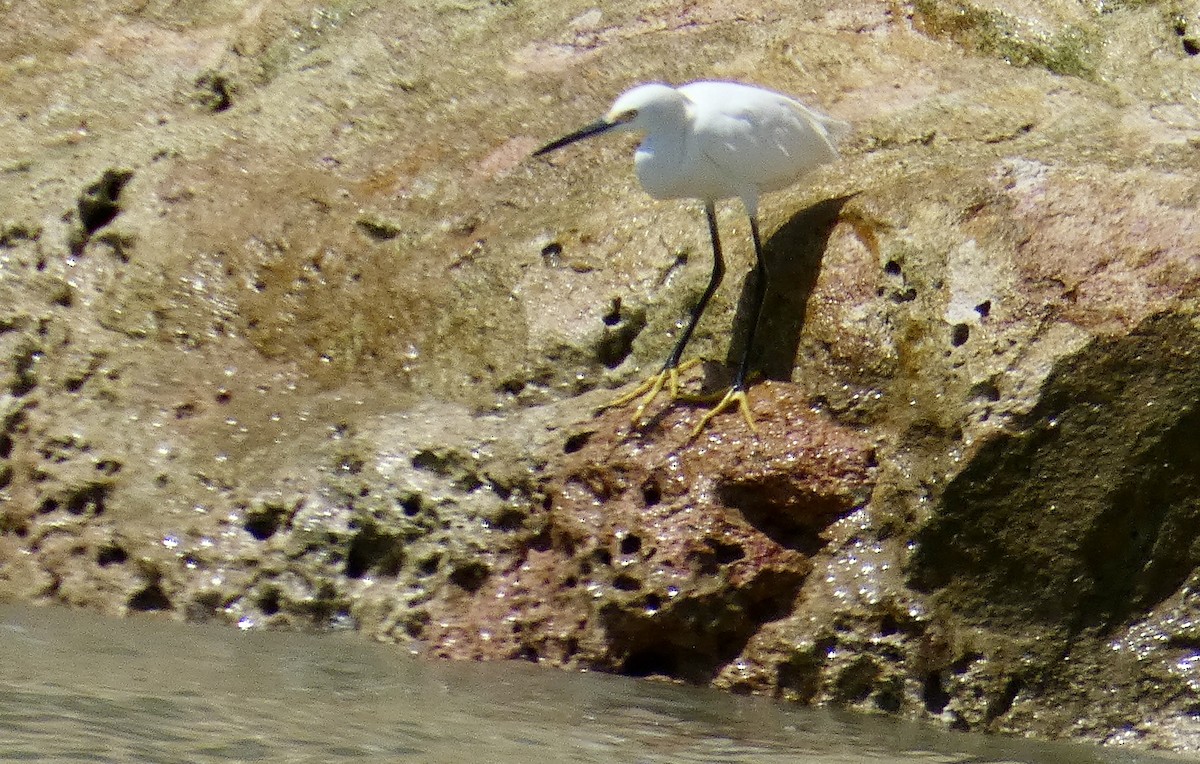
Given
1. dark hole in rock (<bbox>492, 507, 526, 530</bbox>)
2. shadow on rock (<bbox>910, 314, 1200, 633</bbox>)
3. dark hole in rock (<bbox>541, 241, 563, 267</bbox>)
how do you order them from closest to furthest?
shadow on rock (<bbox>910, 314, 1200, 633</bbox>) < dark hole in rock (<bbox>492, 507, 526, 530</bbox>) < dark hole in rock (<bbox>541, 241, 563, 267</bbox>)

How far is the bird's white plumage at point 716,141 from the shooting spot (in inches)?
213

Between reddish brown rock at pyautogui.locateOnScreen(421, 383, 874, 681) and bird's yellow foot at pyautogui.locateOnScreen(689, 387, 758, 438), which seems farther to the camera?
bird's yellow foot at pyautogui.locateOnScreen(689, 387, 758, 438)

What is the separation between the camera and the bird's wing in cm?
542

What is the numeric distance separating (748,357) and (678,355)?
28 centimetres

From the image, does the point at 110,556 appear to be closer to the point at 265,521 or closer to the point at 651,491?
the point at 265,521

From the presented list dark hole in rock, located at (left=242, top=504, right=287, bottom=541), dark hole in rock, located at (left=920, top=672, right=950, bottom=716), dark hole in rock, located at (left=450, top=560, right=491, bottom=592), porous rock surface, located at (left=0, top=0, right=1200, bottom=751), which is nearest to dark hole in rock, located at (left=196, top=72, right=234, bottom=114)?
porous rock surface, located at (left=0, top=0, right=1200, bottom=751)

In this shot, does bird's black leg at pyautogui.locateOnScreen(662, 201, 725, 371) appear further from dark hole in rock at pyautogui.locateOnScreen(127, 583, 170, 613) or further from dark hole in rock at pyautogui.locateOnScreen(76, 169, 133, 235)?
dark hole in rock at pyautogui.locateOnScreen(76, 169, 133, 235)

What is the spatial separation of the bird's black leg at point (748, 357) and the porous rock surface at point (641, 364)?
75 mm

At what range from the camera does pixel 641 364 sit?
5.68 metres

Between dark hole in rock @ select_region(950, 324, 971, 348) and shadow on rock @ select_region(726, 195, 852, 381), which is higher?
shadow on rock @ select_region(726, 195, 852, 381)

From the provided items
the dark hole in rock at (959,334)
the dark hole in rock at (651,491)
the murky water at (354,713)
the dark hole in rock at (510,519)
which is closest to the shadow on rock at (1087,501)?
the dark hole in rock at (959,334)

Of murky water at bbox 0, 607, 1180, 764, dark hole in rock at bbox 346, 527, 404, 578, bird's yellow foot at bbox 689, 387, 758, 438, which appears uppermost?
bird's yellow foot at bbox 689, 387, 758, 438

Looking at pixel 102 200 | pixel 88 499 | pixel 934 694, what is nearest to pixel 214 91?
pixel 102 200

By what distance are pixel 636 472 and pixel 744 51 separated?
8.60ft
